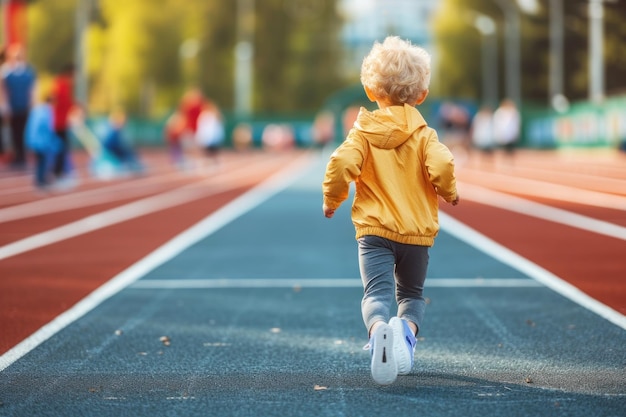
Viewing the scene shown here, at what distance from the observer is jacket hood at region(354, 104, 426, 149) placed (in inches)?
194

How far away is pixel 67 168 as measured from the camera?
73.5 feet

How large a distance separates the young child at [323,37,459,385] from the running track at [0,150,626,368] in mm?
2009

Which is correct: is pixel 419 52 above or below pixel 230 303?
above

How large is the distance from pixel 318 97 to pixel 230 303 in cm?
7143

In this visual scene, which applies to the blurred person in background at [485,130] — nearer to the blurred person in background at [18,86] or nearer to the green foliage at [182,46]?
the blurred person in background at [18,86]

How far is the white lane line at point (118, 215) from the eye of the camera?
11.4 metres

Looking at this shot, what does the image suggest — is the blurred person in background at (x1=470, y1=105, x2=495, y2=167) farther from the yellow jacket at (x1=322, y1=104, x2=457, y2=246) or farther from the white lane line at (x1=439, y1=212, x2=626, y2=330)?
the yellow jacket at (x1=322, y1=104, x2=457, y2=246)

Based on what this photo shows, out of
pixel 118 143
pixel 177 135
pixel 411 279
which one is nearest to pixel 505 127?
pixel 177 135

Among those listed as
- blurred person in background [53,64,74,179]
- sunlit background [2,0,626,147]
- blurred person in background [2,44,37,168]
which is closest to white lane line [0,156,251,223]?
blurred person in background [53,64,74,179]

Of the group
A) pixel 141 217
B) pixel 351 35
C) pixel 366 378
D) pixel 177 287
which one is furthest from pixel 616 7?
pixel 351 35

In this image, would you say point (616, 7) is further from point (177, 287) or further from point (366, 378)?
point (366, 378)

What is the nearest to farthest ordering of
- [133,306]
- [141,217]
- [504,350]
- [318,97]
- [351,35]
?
[504,350] → [133,306] → [141,217] → [318,97] → [351,35]

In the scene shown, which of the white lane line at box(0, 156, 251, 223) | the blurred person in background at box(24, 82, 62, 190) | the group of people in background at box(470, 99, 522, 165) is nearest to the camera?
the white lane line at box(0, 156, 251, 223)

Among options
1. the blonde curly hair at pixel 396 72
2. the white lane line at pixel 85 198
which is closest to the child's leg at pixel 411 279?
the blonde curly hair at pixel 396 72
